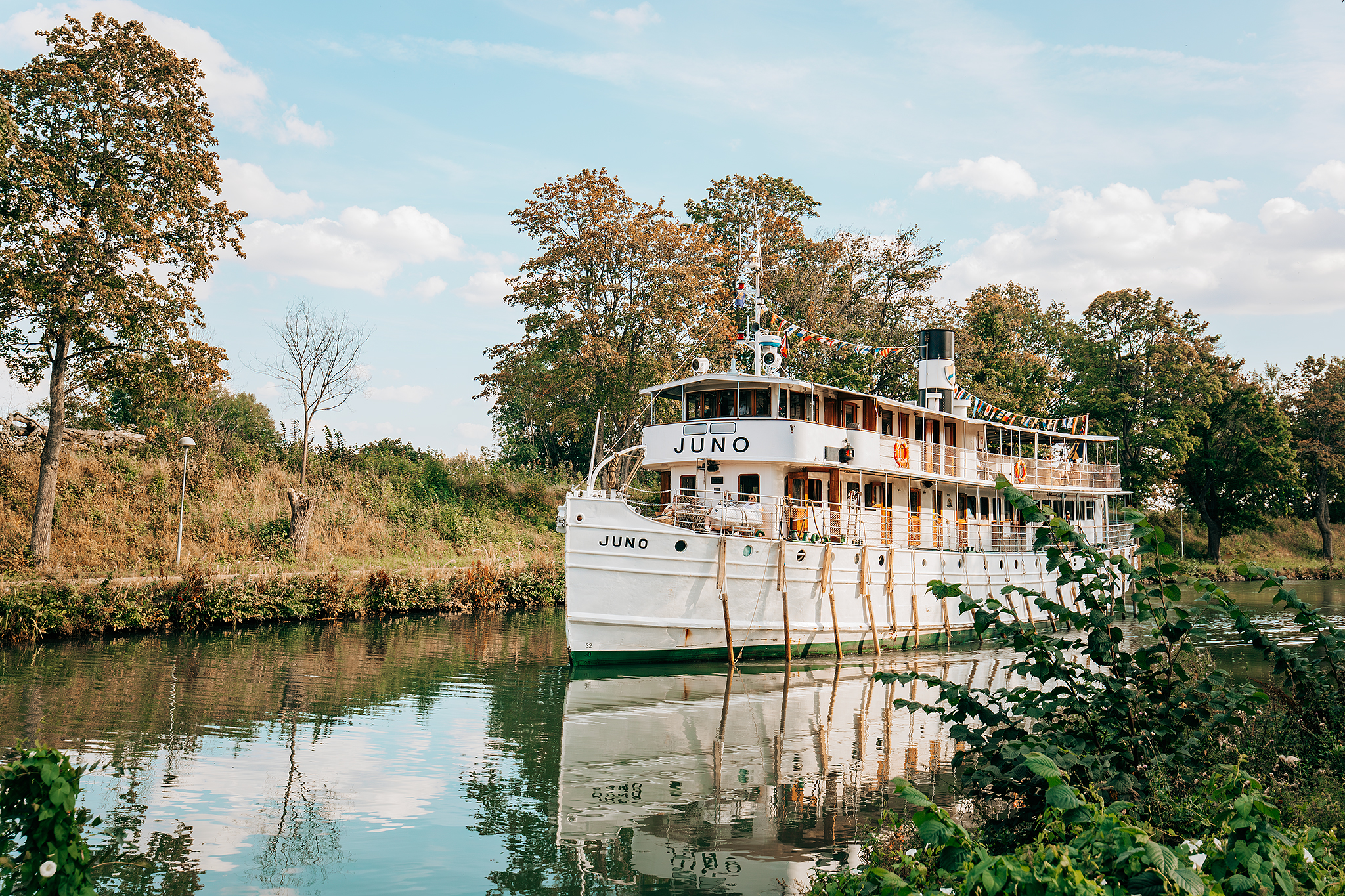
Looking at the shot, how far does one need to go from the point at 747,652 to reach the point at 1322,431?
1745 inches

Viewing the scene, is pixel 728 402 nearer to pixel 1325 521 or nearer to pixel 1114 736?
pixel 1114 736

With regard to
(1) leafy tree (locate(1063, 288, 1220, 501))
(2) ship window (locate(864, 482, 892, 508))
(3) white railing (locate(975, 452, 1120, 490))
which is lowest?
(2) ship window (locate(864, 482, 892, 508))

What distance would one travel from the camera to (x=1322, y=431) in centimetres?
4838

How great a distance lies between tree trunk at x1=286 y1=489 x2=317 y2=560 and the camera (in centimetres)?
2553

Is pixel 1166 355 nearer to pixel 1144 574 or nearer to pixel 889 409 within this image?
pixel 889 409

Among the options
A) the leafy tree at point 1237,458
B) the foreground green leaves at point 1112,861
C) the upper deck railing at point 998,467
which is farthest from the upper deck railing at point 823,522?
the leafy tree at point 1237,458

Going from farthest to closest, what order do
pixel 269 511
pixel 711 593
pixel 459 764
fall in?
pixel 269 511
pixel 711 593
pixel 459 764

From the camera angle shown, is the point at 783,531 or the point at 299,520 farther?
the point at 299,520

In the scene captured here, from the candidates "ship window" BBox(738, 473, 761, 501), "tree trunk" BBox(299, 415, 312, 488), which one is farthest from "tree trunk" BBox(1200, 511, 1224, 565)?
"tree trunk" BBox(299, 415, 312, 488)

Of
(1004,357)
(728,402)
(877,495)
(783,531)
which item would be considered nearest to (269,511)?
(728,402)

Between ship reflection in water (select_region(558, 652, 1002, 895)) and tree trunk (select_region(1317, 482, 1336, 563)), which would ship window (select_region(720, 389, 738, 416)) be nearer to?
ship reflection in water (select_region(558, 652, 1002, 895))

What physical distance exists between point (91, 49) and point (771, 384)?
17010 millimetres

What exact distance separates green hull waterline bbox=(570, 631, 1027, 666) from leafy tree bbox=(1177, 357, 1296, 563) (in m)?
30.3

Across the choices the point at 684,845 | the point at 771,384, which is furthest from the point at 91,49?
the point at 684,845
